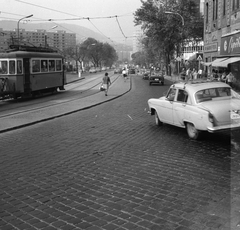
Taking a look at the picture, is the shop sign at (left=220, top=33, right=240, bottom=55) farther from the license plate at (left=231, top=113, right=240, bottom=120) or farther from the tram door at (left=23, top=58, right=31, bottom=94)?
the license plate at (left=231, top=113, right=240, bottom=120)

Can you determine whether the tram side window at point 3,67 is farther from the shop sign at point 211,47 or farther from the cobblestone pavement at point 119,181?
the shop sign at point 211,47

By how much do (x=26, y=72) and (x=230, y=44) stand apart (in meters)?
15.9

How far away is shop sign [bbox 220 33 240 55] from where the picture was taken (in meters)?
25.8

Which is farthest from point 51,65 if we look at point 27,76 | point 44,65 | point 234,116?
point 234,116

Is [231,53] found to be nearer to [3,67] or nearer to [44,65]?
[44,65]

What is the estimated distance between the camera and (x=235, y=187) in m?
5.46

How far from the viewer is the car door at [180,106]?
9.46m

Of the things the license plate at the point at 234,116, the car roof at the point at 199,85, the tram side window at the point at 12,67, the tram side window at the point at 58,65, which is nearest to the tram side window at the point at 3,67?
the tram side window at the point at 12,67

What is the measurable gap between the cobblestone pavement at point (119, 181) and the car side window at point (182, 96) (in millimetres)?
983

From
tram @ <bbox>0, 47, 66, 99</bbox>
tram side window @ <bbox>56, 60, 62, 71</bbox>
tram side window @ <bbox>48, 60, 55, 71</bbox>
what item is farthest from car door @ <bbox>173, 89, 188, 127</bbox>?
tram side window @ <bbox>56, 60, 62, 71</bbox>

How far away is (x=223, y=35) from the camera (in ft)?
100

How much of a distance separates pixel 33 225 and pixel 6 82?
17941 millimetres

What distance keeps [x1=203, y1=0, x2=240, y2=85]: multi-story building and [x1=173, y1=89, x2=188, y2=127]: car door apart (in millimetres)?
16497

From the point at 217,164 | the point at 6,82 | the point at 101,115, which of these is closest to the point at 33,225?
the point at 217,164
